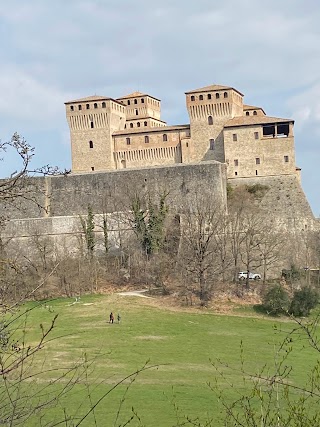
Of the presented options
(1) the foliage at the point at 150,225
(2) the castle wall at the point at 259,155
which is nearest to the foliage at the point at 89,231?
(1) the foliage at the point at 150,225

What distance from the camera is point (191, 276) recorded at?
32688 millimetres

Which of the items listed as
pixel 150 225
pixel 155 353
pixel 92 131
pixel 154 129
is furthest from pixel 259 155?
pixel 155 353

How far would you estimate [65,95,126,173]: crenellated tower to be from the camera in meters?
48.3

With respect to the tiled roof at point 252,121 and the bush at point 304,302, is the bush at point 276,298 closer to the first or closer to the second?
the bush at point 304,302

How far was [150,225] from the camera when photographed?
36.9 meters

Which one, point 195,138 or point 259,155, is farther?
point 195,138

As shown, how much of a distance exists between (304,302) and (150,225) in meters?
11.1

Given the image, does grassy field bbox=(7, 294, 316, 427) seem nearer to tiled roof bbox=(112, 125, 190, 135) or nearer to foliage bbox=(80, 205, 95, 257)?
foliage bbox=(80, 205, 95, 257)

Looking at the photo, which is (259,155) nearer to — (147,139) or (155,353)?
(147,139)

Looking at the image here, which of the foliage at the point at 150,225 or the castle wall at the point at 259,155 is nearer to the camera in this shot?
the foliage at the point at 150,225

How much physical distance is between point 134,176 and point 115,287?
9.28 metres

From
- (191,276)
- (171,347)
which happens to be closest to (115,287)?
(191,276)

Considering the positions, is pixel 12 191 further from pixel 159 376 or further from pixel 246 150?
pixel 246 150

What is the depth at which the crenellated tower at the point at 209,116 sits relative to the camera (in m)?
46.2
